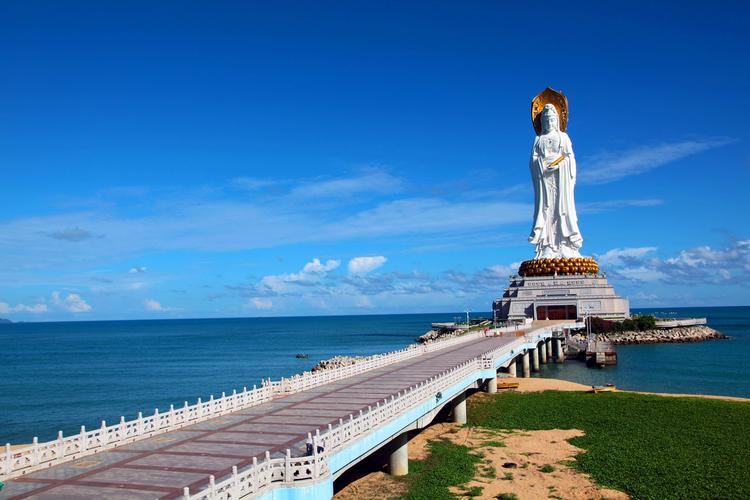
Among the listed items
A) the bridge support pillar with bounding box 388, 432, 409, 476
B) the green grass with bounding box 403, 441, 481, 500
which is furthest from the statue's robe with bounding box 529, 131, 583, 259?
the bridge support pillar with bounding box 388, 432, 409, 476

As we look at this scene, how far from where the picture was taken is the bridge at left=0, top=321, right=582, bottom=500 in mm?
13055

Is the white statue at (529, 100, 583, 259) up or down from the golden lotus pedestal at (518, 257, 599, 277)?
up

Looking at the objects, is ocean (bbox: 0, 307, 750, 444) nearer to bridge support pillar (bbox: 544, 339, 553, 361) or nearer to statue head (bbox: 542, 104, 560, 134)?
bridge support pillar (bbox: 544, 339, 553, 361)

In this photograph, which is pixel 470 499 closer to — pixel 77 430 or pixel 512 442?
pixel 512 442

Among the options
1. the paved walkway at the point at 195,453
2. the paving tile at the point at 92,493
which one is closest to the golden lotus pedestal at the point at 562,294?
the paved walkway at the point at 195,453

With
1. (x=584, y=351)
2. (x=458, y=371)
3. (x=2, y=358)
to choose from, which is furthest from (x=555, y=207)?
(x=2, y=358)

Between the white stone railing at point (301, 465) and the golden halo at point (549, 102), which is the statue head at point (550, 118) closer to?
the golden halo at point (549, 102)

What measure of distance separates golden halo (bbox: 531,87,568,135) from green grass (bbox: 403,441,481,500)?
2617 inches

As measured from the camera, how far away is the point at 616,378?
47281 millimetres

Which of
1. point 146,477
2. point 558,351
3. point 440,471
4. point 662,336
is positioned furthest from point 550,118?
point 146,477

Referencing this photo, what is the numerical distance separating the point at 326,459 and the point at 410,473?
770 centimetres

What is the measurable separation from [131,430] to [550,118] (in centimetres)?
7311

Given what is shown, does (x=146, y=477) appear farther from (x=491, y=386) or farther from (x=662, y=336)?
(x=662, y=336)

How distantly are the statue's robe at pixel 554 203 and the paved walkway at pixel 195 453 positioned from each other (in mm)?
61382
